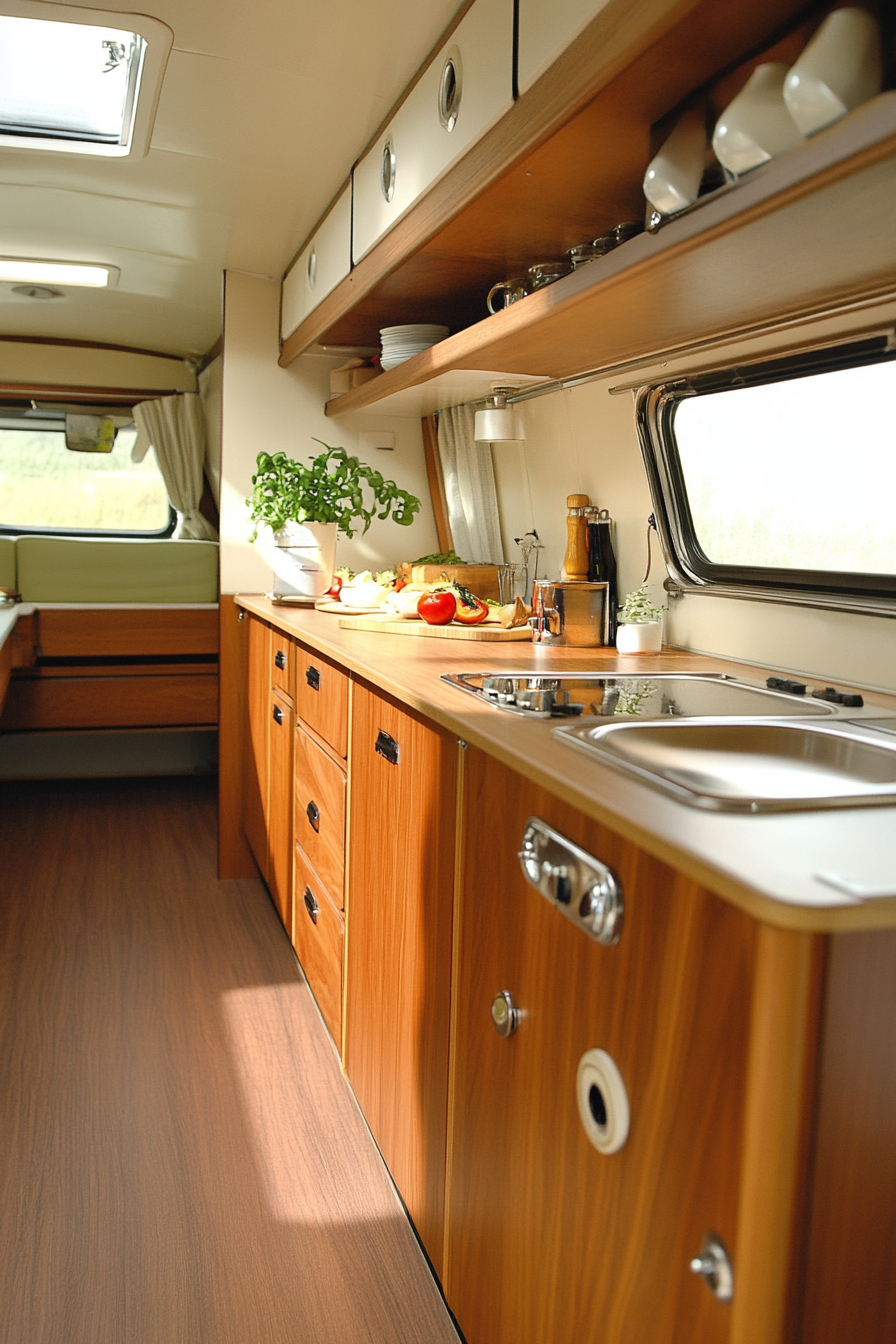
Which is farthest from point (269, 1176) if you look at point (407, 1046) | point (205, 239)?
point (205, 239)

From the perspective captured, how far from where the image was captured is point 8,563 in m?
4.77

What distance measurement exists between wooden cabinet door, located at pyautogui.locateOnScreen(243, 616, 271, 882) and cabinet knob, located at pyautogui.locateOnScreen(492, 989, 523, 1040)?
197 cm

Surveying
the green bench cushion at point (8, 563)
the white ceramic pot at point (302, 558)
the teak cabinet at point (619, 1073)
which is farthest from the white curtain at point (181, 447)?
the teak cabinet at point (619, 1073)

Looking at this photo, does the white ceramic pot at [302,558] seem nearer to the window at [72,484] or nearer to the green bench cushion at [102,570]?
the green bench cushion at [102,570]

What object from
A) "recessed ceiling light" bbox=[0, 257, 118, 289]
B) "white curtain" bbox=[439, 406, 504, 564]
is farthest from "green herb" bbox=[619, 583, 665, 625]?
"recessed ceiling light" bbox=[0, 257, 118, 289]

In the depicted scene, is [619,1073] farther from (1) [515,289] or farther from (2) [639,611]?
(1) [515,289]

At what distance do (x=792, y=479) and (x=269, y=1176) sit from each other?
156 centimetres

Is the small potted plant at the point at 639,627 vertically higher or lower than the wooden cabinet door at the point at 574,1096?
higher

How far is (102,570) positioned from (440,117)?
3352 millimetres

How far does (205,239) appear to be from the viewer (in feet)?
10.9

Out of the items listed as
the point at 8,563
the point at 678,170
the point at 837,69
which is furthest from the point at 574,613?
the point at 8,563

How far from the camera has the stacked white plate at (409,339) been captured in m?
2.72

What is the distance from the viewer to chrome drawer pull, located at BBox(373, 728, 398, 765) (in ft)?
5.61

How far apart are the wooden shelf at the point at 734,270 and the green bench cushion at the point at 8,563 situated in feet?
10.2
